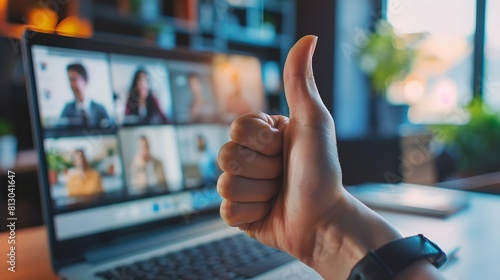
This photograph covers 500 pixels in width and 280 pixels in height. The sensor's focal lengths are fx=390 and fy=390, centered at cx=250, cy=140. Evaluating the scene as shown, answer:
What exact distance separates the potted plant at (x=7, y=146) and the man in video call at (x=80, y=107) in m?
1.42

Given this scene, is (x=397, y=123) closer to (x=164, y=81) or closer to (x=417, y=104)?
(x=417, y=104)

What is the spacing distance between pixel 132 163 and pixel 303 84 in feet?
1.08

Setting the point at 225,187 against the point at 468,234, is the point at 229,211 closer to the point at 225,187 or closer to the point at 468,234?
the point at 225,187

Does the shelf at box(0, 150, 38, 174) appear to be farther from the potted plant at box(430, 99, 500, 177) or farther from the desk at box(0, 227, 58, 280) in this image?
the potted plant at box(430, 99, 500, 177)

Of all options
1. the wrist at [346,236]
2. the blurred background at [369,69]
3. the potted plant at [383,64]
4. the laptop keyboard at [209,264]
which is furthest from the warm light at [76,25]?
the wrist at [346,236]

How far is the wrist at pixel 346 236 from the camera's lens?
441 millimetres

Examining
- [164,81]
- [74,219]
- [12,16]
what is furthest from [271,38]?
[74,219]

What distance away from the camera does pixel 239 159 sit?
48cm

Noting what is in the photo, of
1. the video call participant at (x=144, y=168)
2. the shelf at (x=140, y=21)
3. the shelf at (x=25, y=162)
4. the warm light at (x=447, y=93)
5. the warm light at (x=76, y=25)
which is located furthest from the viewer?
the shelf at (x=140, y=21)

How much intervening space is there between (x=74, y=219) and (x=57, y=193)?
48mm

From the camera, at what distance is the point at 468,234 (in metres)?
0.73

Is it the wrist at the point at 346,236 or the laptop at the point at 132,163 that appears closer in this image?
the wrist at the point at 346,236

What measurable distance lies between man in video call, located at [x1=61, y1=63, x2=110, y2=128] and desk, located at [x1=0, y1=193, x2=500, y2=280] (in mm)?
200

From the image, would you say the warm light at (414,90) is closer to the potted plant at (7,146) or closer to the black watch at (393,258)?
the black watch at (393,258)
